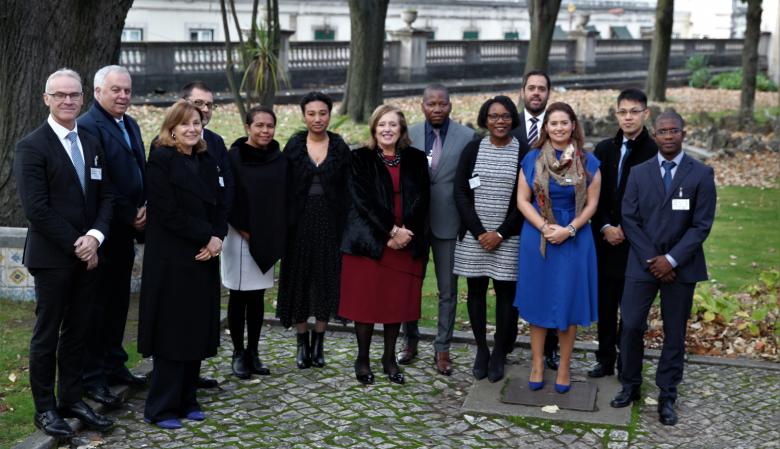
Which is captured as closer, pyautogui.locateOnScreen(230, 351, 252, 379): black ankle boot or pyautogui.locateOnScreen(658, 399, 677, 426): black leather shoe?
pyautogui.locateOnScreen(658, 399, 677, 426): black leather shoe

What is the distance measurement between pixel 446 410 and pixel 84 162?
295 centimetres

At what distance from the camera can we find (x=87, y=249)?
6625mm

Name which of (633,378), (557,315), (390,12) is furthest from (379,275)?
(390,12)

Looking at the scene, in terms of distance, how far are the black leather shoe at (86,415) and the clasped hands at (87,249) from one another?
3.05 feet

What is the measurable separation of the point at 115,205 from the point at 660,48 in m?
26.0

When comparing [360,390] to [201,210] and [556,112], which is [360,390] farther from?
[556,112]

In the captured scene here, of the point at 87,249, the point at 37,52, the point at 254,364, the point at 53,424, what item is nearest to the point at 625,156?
the point at 254,364

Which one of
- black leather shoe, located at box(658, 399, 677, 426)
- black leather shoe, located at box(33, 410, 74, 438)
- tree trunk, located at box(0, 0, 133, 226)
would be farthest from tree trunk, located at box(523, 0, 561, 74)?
black leather shoe, located at box(33, 410, 74, 438)

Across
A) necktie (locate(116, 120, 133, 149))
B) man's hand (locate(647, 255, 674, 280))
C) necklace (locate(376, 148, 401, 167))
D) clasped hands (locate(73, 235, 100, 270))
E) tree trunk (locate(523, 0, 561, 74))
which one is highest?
tree trunk (locate(523, 0, 561, 74))

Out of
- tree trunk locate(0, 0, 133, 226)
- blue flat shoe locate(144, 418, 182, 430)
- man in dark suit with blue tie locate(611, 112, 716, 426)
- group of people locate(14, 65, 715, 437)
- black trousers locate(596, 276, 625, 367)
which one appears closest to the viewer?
group of people locate(14, 65, 715, 437)

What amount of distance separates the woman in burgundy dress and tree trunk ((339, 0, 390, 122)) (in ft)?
51.5

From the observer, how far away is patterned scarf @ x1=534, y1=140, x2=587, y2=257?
7.50m

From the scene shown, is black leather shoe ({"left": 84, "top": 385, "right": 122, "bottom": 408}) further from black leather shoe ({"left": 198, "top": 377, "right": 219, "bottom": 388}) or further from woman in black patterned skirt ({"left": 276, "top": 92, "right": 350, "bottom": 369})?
woman in black patterned skirt ({"left": 276, "top": 92, "right": 350, "bottom": 369})

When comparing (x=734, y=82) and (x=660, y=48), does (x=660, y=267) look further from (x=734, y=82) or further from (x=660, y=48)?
(x=734, y=82)
